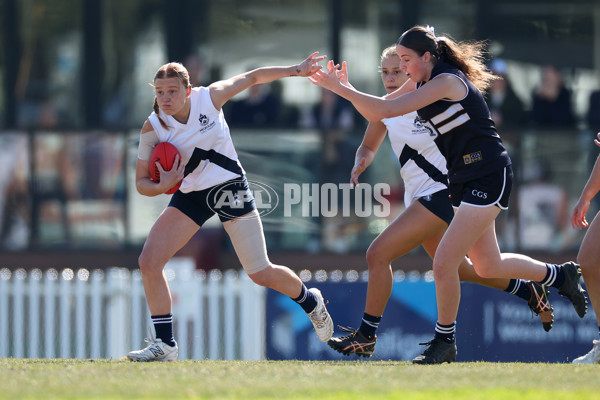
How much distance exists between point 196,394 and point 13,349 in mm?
6586

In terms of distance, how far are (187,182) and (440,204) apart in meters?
1.81

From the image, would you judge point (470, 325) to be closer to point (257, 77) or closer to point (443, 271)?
point (443, 271)

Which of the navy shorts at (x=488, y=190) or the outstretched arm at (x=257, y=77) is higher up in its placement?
the outstretched arm at (x=257, y=77)

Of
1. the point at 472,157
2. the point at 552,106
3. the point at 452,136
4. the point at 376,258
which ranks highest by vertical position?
the point at 552,106

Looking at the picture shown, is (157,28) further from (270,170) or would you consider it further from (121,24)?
(270,170)

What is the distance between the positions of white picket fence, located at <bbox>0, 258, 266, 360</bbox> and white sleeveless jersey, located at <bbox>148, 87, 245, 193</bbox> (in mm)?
3964

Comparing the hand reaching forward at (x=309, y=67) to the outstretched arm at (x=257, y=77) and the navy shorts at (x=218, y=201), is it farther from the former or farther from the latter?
the navy shorts at (x=218, y=201)

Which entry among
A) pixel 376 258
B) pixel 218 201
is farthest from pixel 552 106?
pixel 218 201

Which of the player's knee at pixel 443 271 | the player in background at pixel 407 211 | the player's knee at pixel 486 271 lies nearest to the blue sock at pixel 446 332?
the player's knee at pixel 443 271

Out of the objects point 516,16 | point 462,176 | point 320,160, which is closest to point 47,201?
point 320,160

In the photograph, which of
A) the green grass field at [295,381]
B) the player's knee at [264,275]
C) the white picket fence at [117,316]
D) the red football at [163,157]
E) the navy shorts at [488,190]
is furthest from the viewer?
the white picket fence at [117,316]

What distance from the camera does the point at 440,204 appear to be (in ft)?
24.4

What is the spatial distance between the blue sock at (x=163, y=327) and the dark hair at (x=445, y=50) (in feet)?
8.20

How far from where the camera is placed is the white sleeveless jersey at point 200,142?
23.8ft
